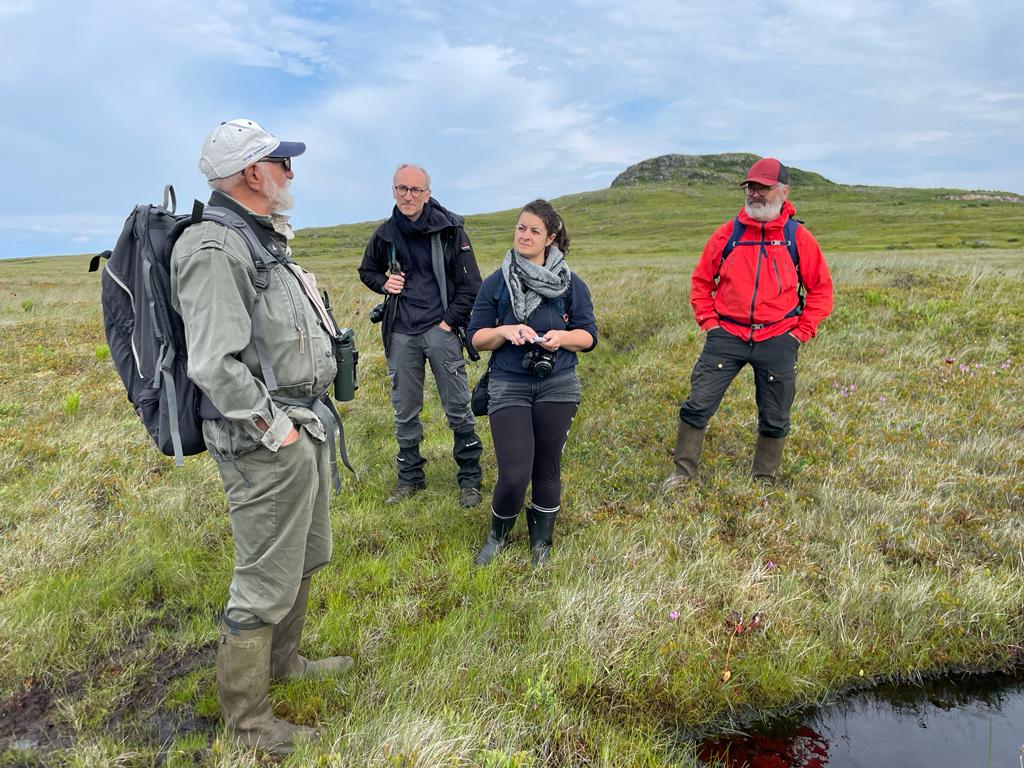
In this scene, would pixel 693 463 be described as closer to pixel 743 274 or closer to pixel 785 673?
pixel 743 274

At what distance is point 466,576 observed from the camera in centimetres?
453

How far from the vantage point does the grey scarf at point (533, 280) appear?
4.44 m

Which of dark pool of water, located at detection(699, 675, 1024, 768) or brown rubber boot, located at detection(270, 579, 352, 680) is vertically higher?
brown rubber boot, located at detection(270, 579, 352, 680)

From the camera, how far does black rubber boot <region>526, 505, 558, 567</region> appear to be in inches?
189

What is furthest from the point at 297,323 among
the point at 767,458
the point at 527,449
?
the point at 767,458

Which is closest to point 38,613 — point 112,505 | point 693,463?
point 112,505

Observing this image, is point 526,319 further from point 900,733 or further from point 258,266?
point 900,733

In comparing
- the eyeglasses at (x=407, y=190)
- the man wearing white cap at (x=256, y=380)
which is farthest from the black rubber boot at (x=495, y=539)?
the eyeglasses at (x=407, y=190)

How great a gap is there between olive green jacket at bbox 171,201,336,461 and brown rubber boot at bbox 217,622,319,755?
969 millimetres

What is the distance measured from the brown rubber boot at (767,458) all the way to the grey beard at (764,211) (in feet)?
7.16

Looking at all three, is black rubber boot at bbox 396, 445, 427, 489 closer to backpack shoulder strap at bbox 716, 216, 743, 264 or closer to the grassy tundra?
the grassy tundra

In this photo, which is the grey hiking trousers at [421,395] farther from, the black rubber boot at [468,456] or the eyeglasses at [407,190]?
the eyeglasses at [407,190]

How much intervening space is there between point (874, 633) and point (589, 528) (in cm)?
217

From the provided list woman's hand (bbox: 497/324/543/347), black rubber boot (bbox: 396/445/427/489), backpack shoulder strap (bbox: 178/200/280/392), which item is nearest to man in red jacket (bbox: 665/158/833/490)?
woman's hand (bbox: 497/324/543/347)
